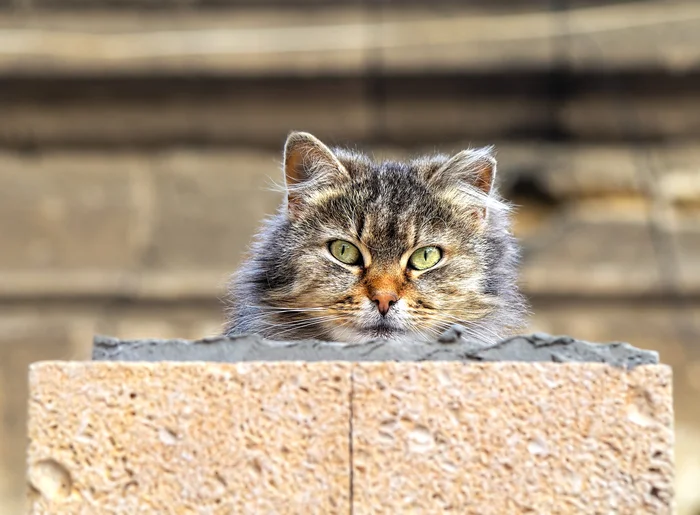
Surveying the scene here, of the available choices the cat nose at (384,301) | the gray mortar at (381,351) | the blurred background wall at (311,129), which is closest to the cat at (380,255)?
the cat nose at (384,301)

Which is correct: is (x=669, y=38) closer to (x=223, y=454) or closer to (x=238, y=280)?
(x=238, y=280)

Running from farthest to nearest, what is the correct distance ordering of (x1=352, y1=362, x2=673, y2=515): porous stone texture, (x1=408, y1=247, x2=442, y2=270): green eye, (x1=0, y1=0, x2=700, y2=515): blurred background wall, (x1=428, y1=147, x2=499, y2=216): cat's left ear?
(x1=0, y1=0, x2=700, y2=515): blurred background wall → (x1=428, y1=147, x2=499, y2=216): cat's left ear → (x1=408, y1=247, x2=442, y2=270): green eye → (x1=352, y1=362, x2=673, y2=515): porous stone texture

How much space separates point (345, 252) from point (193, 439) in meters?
0.91

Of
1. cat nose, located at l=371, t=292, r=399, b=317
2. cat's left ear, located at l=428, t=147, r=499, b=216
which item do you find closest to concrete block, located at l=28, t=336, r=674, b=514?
cat nose, located at l=371, t=292, r=399, b=317

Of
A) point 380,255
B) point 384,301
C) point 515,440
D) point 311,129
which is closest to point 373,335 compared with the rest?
point 384,301

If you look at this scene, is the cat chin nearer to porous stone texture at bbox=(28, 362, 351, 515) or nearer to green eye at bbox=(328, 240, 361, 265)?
green eye at bbox=(328, 240, 361, 265)

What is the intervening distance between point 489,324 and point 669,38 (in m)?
4.11

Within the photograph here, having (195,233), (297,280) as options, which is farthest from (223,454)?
(195,233)

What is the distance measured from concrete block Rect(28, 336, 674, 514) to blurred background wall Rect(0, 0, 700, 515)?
4.37 m

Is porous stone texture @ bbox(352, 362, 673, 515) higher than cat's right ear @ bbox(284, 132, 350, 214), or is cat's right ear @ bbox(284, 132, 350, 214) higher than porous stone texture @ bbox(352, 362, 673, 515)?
cat's right ear @ bbox(284, 132, 350, 214)

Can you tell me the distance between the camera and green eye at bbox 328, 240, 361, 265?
9.17 feet

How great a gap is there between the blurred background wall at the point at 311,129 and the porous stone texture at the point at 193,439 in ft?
14.5

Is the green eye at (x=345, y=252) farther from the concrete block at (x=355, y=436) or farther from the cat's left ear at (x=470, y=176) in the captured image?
the concrete block at (x=355, y=436)

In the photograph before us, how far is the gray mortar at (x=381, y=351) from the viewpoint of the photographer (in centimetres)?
205
